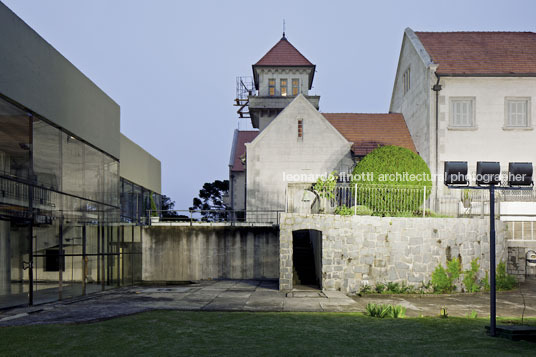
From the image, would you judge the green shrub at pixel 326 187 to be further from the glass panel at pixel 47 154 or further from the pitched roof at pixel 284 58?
the pitched roof at pixel 284 58

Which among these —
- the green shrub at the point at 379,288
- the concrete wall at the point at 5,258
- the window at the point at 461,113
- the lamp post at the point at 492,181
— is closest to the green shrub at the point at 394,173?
the green shrub at the point at 379,288

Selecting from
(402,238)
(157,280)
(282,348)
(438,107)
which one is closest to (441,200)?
(438,107)

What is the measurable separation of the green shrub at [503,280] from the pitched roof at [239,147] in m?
23.8

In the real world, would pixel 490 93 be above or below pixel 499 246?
above

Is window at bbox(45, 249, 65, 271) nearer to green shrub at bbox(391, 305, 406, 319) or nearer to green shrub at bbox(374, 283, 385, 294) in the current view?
green shrub at bbox(391, 305, 406, 319)

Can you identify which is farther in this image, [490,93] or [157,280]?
[490,93]

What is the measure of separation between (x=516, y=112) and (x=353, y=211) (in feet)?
47.7

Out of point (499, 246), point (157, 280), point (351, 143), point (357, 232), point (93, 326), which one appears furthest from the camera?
point (351, 143)

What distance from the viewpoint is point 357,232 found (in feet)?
63.0

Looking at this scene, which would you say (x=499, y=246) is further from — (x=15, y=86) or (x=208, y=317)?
(x=15, y=86)

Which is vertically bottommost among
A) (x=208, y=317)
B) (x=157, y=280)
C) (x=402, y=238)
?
(x=157, y=280)

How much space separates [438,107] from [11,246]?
2254 centimetres

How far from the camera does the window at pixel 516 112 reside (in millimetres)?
28641

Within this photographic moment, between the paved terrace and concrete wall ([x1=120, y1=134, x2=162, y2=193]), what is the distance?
11.9 metres
